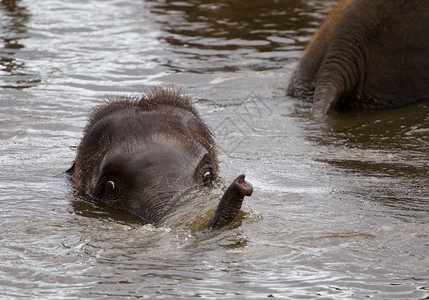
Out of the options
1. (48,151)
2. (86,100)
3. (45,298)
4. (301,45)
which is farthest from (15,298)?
(301,45)

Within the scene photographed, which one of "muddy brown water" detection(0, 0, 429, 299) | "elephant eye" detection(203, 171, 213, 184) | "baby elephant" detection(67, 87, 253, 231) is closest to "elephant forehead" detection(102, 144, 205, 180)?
"baby elephant" detection(67, 87, 253, 231)

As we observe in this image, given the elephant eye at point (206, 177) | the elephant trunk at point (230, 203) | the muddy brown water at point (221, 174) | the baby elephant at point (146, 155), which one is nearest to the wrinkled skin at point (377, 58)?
the muddy brown water at point (221, 174)

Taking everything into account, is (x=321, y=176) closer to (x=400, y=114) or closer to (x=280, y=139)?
(x=280, y=139)

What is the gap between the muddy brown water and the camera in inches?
210

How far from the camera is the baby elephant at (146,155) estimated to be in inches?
259

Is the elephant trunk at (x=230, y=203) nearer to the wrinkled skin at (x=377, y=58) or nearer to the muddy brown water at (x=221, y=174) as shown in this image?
the muddy brown water at (x=221, y=174)

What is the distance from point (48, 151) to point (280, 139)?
7.72 ft

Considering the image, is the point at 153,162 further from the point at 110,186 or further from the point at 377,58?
the point at 377,58

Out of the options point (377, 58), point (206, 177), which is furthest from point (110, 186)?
point (377, 58)

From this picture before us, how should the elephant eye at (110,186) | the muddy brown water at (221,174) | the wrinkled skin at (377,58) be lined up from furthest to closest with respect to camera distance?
the wrinkled skin at (377,58) → the elephant eye at (110,186) → the muddy brown water at (221,174)

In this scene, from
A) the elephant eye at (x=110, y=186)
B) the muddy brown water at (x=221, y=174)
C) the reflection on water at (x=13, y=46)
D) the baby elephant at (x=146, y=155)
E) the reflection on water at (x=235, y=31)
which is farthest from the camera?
the reflection on water at (x=235, y=31)

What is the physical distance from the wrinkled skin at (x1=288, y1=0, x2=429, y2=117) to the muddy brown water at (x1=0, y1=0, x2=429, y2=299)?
1.27ft

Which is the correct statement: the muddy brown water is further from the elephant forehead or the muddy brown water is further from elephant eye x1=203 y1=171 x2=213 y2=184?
the elephant forehead

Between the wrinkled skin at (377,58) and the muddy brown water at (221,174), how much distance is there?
0.39 m
